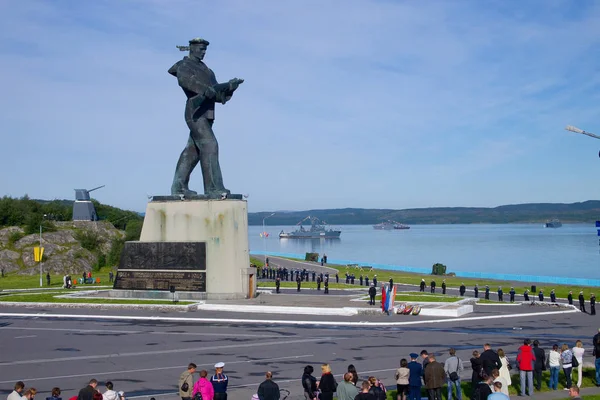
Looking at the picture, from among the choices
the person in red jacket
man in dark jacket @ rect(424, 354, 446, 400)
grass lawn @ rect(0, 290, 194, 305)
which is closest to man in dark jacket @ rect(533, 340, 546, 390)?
the person in red jacket

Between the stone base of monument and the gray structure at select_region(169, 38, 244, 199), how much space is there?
944 millimetres

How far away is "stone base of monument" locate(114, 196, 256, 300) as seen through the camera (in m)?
30.3

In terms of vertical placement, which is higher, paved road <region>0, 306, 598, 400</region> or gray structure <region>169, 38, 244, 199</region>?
gray structure <region>169, 38, 244, 199</region>

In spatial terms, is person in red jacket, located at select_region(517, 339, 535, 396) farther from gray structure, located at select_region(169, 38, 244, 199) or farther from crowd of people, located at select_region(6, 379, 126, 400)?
gray structure, located at select_region(169, 38, 244, 199)

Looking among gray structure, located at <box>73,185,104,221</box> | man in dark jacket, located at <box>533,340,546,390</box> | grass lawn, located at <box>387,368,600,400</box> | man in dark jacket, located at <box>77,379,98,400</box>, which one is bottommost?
grass lawn, located at <box>387,368,600,400</box>

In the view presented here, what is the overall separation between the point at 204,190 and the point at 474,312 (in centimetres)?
1320

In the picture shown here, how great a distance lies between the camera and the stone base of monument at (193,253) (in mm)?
30266

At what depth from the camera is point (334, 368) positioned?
16281mm

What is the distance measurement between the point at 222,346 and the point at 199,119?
14.1 meters

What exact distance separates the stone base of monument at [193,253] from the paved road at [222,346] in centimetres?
294

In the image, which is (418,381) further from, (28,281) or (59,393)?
(28,281)

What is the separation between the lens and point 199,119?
103 feet

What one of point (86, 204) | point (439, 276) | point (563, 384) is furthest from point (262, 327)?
point (86, 204)

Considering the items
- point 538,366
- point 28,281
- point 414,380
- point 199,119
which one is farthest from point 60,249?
point 414,380
